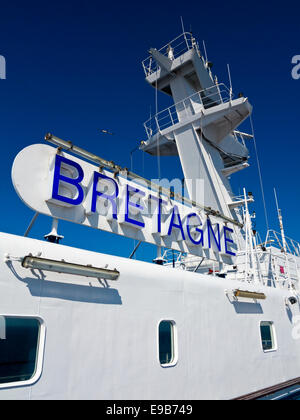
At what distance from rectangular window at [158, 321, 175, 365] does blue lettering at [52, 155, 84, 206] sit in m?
3.08

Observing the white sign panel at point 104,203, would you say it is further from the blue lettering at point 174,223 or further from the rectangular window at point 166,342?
the rectangular window at point 166,342

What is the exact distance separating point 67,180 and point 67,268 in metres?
2.28

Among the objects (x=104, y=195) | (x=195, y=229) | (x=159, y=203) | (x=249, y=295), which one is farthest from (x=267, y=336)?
(x=104, y=195)

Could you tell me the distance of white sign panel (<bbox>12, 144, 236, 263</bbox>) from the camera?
5.91 meters

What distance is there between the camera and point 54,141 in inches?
256

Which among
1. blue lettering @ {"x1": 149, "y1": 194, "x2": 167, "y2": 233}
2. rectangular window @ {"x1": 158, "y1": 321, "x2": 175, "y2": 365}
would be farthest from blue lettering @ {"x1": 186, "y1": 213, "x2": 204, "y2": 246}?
rectangular window @ {"x1": 158, "y1": 321, "x2": 175, "y2": 365}

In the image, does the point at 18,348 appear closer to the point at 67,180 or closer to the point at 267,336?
the point at 67,180

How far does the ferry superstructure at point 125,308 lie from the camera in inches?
172

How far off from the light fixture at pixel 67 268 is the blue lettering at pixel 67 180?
1.78 metres

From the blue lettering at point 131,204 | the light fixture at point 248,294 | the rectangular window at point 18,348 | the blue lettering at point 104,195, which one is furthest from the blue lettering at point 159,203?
the rectangular window at point 18,348

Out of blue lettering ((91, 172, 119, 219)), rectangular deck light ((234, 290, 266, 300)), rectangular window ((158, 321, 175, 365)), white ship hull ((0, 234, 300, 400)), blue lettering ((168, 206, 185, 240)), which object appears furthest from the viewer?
blue lettering ((168, 206, 185, 240))

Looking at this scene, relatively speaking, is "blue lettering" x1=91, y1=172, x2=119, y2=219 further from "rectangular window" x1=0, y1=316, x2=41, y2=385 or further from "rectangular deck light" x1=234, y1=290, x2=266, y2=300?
"rectangular deck light" x1=234, y1=290, x2=266, y2=300

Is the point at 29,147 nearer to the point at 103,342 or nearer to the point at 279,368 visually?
the point at 103,342
